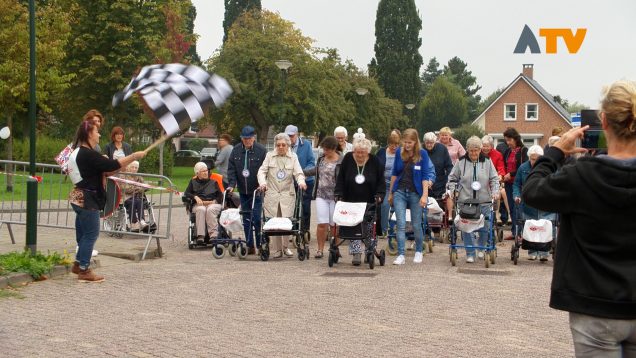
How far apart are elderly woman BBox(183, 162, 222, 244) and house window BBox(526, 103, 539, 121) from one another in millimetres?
77782

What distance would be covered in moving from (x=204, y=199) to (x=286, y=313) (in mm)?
6968

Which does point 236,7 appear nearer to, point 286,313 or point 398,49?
point 398,49

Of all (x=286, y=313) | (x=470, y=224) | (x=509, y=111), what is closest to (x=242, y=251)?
(x=470, y=224)

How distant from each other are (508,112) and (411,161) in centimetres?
8003

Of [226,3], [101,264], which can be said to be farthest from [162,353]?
[226,3]

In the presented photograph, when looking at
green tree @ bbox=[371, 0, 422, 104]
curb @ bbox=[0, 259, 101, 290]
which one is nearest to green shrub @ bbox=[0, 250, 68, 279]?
curb @ bbox=[0, 259, 101, 290]

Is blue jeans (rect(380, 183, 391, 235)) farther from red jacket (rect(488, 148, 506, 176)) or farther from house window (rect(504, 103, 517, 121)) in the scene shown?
house window (rect(504, 103, 517, 121))

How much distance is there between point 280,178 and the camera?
551 inches

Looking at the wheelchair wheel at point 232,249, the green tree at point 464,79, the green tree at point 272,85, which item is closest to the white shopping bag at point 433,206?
the wheelchair wheel at point 232,249

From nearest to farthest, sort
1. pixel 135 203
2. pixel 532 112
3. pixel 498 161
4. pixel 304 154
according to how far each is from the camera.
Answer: pixel 135 203
pixel 304 154
pixel 498 161
pixel 532 112

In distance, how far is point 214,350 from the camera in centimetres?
724

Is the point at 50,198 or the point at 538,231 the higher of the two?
the point at 50,198

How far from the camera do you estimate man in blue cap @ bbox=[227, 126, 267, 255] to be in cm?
1432

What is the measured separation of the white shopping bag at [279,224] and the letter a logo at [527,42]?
17647 mm
